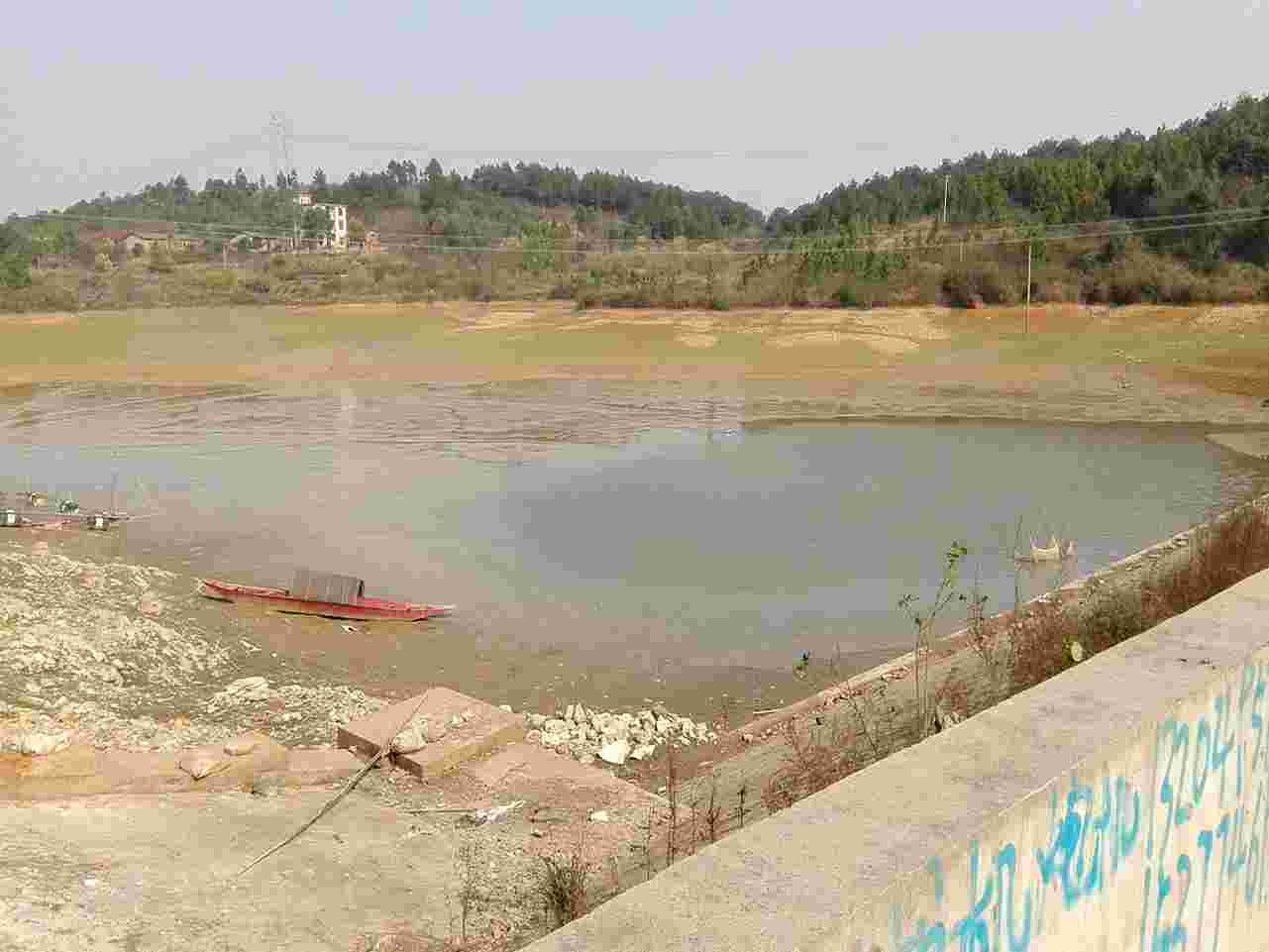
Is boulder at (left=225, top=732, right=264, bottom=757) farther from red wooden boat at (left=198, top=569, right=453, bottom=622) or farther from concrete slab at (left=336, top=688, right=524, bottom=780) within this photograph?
red wooden boat at (left=198, top=569, right=453, bottom=622)

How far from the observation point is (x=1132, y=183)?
53.2 metres

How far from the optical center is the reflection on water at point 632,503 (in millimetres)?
13578

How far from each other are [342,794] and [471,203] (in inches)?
4054

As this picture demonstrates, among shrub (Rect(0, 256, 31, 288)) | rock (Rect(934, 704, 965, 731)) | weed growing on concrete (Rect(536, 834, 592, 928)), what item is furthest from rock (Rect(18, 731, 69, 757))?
shrub (Rect(0, 256, 31, 288))

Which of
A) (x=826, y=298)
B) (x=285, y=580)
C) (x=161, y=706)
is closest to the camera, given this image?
(x=161, y=706)

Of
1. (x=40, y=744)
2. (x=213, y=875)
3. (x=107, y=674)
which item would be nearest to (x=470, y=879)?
(x=213, y=875)

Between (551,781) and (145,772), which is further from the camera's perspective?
(551,781)

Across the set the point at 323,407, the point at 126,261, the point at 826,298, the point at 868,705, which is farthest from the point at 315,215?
the point at 868,705

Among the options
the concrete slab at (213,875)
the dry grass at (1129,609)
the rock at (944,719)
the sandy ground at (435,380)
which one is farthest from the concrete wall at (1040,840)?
the concrete slab at (213,875)

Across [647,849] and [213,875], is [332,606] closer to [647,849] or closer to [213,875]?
[213,875]

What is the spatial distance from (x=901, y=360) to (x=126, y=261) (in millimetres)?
55755

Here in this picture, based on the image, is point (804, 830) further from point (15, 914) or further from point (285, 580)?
point (285, 580)

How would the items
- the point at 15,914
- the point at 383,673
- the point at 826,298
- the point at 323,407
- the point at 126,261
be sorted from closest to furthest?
1. the point at 15,914
2. the point at 383,673
3. the point at 323,407
4. the point at 826,298
5. the point at 126,261

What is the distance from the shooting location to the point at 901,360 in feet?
124
